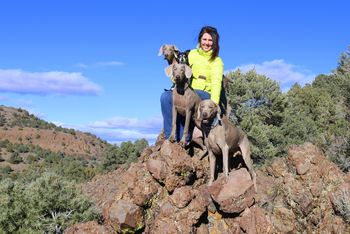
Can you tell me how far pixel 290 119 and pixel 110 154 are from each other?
14.3 metres

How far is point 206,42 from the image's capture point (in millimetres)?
7793

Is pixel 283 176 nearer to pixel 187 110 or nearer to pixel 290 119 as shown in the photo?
pixel 187 110

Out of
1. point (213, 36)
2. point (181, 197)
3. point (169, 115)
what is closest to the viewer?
point (181, 197)

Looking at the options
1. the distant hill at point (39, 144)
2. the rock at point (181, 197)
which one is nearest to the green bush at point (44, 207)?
the rock at point (181, 197)

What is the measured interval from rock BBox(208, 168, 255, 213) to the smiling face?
2.20m

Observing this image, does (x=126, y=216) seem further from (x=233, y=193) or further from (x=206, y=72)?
(x=206, y=72)

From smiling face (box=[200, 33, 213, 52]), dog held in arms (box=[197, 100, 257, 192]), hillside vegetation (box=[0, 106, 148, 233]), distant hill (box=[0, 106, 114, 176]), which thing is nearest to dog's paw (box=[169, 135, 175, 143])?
dog held in arms (box=[197, 100, 257, 192])

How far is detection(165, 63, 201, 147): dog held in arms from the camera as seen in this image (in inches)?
298

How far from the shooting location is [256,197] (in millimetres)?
7621

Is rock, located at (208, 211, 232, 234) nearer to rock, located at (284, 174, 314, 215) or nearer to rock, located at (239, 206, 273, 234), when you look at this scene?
rock, located at (239, 206, 273, 234)

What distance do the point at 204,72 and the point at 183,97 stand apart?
636 millimetres

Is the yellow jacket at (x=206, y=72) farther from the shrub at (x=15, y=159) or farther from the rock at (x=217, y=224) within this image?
the shrub at (x=15, y=159)

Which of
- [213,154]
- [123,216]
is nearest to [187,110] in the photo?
[213,154]

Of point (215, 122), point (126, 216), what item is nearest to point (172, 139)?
point (215, 122)
